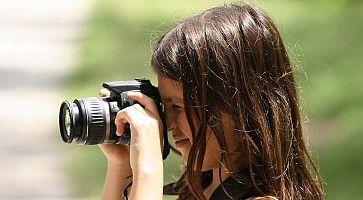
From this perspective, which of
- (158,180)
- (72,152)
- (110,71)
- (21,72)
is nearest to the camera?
(158,180)

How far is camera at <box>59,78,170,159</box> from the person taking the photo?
177 centimetres

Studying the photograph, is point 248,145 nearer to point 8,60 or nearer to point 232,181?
point 232,181

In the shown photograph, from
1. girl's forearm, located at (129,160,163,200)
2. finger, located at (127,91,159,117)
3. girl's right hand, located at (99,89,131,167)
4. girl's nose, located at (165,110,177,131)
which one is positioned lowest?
girl's right hand, located at (99,89,131,167)

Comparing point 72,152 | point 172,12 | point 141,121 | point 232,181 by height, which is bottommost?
point 72,152

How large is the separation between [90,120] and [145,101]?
0.37 ft

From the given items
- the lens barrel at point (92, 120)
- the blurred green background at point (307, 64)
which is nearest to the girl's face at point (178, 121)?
the lens barrel at point (92, 120)

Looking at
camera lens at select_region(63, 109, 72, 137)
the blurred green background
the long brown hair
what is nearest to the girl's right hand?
camera lens at select_region(63, 109, 72, 137)

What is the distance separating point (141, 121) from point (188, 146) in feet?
0.32

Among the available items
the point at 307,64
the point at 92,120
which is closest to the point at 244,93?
the point at 92,120

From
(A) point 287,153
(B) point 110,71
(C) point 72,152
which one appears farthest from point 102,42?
(A) point 287,153

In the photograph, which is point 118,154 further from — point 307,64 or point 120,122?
point 307,64

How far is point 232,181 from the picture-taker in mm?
1729

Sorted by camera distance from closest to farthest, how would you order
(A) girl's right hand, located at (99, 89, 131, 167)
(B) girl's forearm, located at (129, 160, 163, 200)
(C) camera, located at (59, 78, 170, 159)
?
(B) girl's forearm, located at (129, 160, 163, 200)
(C) camera, located at (59, 78, 170, 159)
(A) girl's right hand, located at (99, 89, 131, 167)

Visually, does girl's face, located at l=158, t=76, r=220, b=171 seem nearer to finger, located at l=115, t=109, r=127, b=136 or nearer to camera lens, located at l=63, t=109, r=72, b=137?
finger, located at l=115, t=109, r=127, b=136
